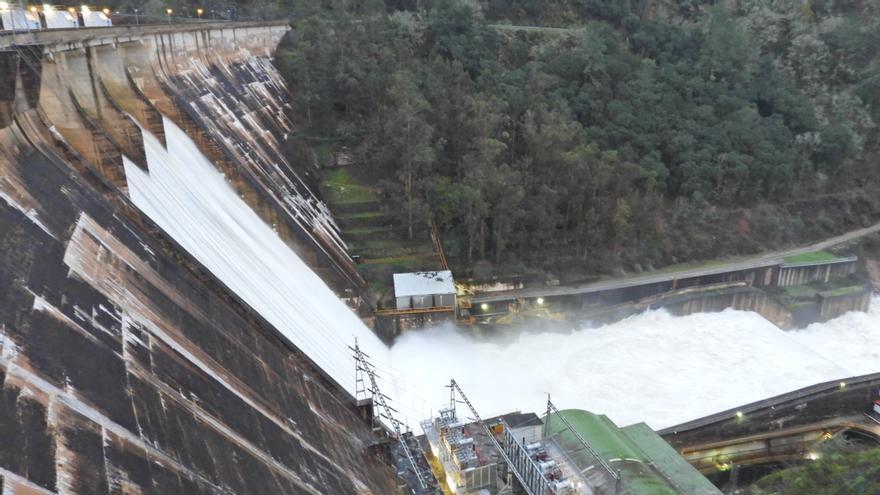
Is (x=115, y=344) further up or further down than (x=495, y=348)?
further up

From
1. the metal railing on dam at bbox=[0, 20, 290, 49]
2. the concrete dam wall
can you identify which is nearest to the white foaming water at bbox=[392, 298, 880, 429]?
the concrete dam wall

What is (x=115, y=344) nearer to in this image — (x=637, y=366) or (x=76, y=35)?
(x=76, y=35)

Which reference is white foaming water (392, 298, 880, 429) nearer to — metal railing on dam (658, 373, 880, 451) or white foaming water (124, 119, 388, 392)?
metal railing on dam (658, 373, 880, 451)

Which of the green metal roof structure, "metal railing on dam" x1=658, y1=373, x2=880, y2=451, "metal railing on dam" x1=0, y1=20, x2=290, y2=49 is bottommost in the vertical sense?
"metal railing on dam" x1=658, y1=373, x2=880, y2=451

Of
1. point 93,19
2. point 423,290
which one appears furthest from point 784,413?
point 93,19

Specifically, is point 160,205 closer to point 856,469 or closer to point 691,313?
point 856,469

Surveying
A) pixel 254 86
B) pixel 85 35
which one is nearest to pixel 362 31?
pixel 254 86

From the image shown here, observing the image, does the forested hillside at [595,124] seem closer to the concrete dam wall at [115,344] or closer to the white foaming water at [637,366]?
the white foaming water at [637,366]
